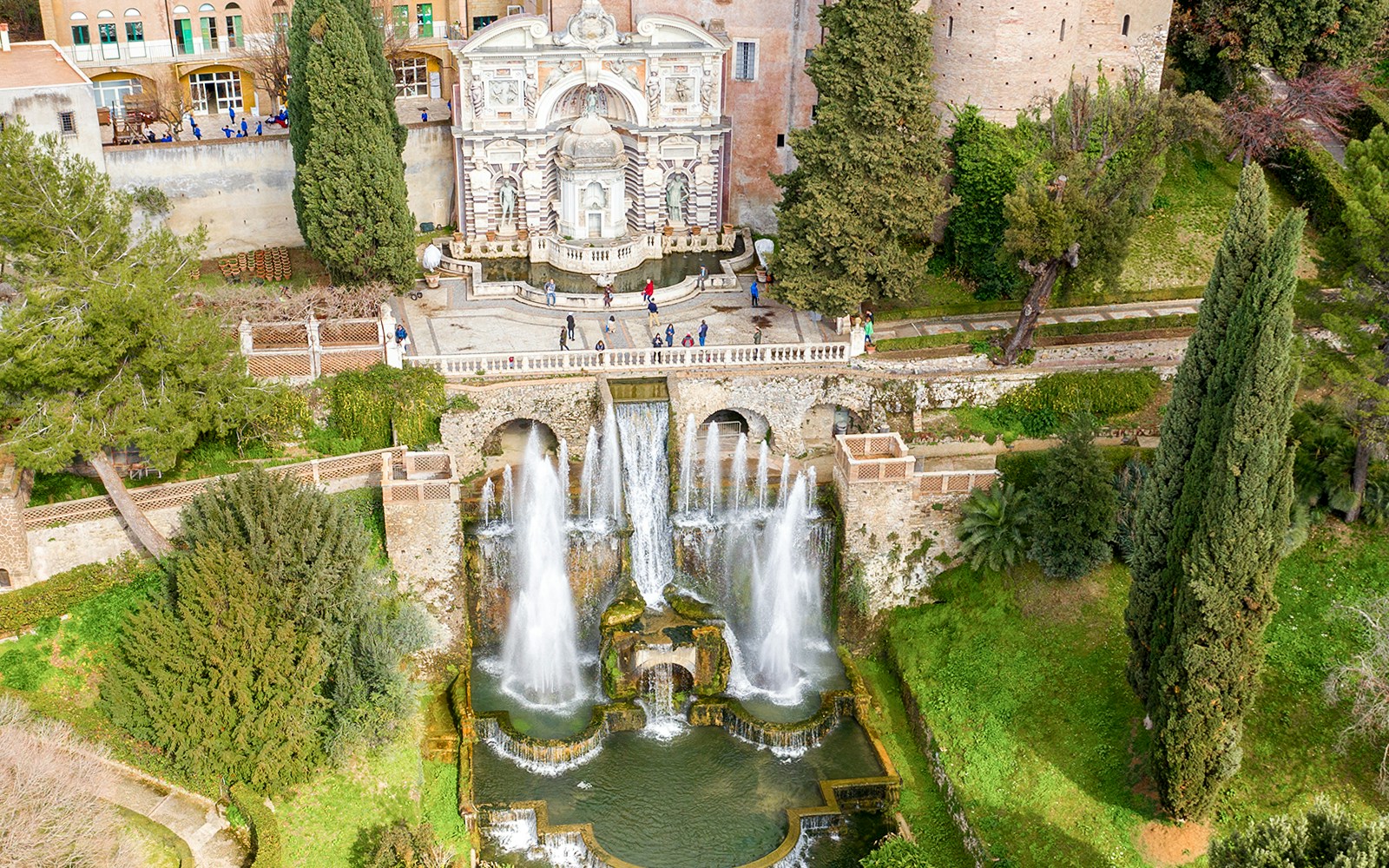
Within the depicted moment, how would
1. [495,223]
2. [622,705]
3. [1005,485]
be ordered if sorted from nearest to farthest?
1. [622,705]
2. [1005,485]
3. [495,223]

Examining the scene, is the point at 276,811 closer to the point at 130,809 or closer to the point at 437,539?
the point at 130,809

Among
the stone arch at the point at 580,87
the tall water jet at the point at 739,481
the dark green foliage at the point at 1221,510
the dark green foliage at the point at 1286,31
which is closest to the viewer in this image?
the dark green foliage at the point at 1221,510

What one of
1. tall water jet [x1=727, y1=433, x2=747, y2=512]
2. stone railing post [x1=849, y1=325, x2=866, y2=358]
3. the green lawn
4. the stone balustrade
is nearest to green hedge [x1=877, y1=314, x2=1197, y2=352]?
stone railing post [x1=849, y1=325, x2=866, y2=358]

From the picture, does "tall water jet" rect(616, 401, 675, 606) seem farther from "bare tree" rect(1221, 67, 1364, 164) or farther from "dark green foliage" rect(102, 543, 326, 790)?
"bare tree" rect(1221, 67, 1364, 164)

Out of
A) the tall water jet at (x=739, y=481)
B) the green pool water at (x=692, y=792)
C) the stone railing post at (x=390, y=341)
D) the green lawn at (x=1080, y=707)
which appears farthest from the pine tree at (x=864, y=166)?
the green pool water at (x=692, y=792)

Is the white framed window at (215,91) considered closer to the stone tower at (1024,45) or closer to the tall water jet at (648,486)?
the tall water jet at (648,486)

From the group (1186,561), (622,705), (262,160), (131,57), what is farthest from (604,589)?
(131,57)

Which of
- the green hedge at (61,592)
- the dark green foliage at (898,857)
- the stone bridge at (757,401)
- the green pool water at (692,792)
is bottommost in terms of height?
the green pool water at (692,792)
